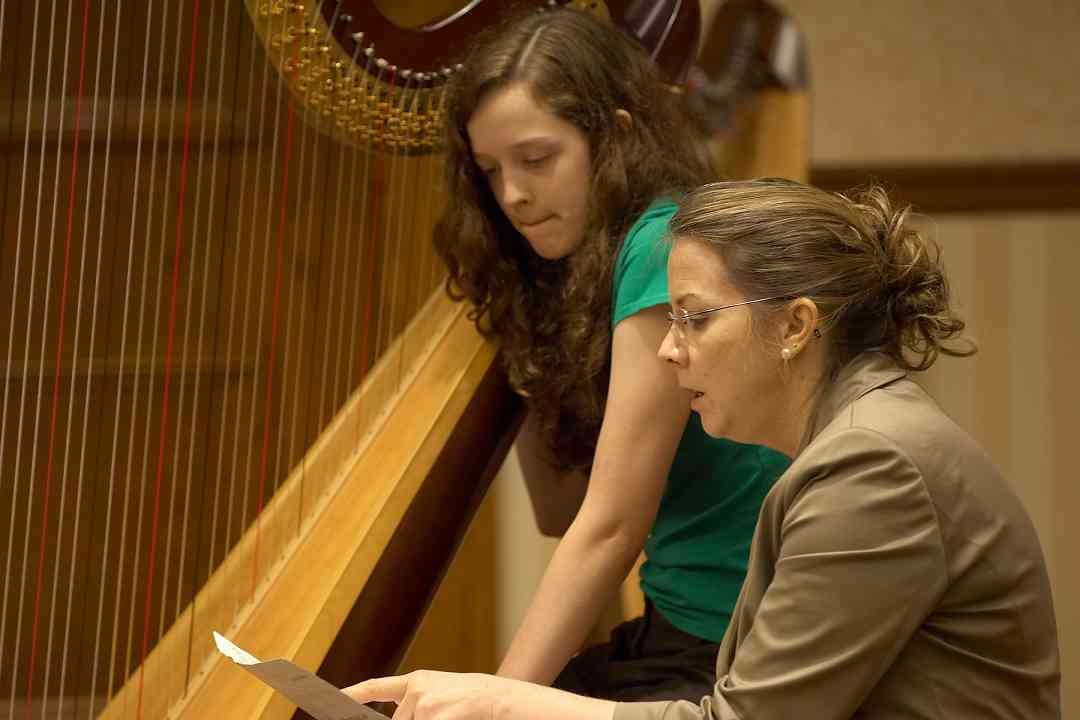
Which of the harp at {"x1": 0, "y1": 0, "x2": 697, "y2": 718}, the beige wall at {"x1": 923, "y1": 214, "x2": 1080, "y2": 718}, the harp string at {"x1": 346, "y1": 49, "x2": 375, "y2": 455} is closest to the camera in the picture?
the harp at {"x1": 0, "y1": 0, "x2": 697, "y2": 718}

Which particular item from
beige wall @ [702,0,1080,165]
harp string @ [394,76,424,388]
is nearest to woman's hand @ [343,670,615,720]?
harp string @ [394,76,424,388]

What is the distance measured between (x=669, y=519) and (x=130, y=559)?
882 mm

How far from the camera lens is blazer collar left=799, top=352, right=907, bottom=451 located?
1.15 m

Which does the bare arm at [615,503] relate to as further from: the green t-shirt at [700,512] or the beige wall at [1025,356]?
the beige wall at [1025,356]

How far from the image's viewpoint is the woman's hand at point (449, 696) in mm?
1164

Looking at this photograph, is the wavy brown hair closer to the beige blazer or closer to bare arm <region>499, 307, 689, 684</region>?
bare arm <region>499, 307, 689, 684</region>

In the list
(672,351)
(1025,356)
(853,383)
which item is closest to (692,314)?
(672,351)

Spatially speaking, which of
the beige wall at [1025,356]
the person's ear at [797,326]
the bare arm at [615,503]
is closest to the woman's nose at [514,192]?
the bare arm at [615,503]

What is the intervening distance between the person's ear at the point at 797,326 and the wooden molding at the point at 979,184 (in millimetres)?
2816

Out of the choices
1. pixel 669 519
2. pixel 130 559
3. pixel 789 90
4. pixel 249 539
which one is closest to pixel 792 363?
pixel 669 519

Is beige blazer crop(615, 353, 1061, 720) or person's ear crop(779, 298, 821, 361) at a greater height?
person's ear crop(779, 298, 821, 361)

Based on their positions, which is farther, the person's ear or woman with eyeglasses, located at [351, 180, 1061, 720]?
the person's ear

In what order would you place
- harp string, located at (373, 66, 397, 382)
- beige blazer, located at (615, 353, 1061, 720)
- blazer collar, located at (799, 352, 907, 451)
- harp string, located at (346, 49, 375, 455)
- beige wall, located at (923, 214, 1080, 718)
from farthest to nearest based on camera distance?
beige wall, located at (923, 214, 1080, 718)
harp string, located at (373, 66, 397, 382)
harp string, located at (346, 49, 375, 455)
blazer collar, located at (799, 352, 907, 451)
beige blazer, located at (615, 353, 1061, 720)

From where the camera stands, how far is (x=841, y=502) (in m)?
1.04
